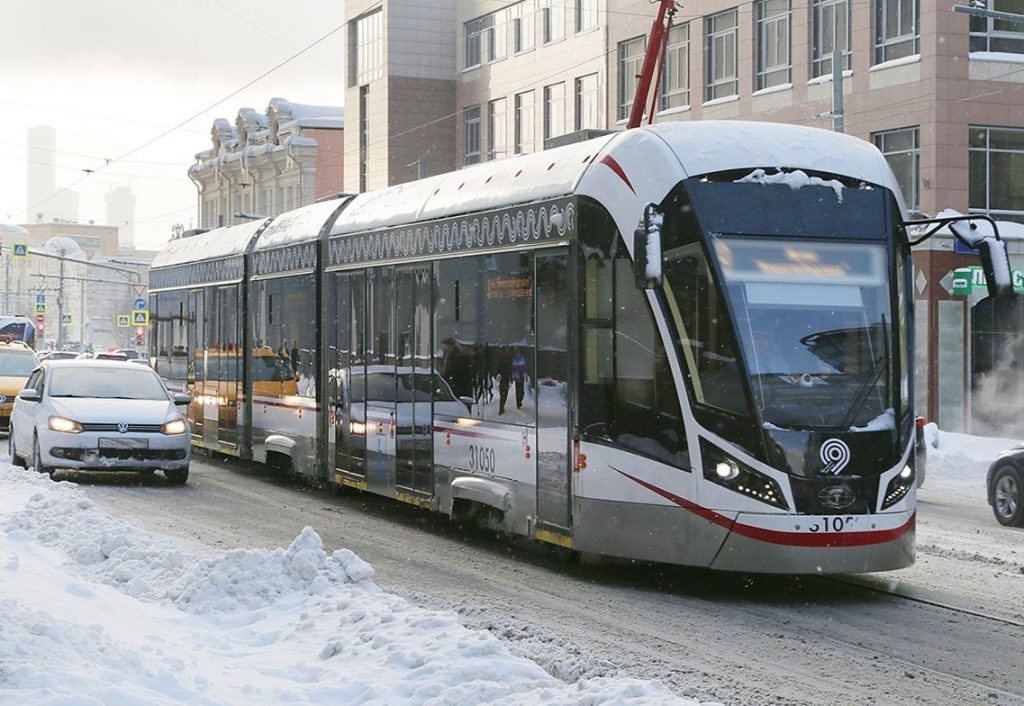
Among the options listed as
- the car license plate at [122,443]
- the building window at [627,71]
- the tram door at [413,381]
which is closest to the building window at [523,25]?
the building window at [627,71]

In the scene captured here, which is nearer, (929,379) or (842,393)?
(842,393)

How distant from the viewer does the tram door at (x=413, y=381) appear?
14000mm

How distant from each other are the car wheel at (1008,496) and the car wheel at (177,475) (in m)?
9.41

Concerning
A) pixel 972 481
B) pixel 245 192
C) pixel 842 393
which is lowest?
pixel 972 481

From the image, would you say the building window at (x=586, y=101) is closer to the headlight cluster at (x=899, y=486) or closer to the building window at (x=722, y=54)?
the building window at (x=722, y=54)

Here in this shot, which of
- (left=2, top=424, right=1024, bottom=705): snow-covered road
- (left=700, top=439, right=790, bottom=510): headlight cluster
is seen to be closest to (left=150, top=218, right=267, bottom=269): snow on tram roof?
(left=2, top=424, right=1024, bottom=705): snow-covered road

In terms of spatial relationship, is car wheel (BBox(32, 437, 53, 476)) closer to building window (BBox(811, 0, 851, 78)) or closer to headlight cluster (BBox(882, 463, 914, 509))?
headlight cluster (BBox(882, 463, 914, 509))

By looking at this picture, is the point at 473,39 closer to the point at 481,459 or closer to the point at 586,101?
the point at 586,101

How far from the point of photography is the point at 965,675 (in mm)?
8070

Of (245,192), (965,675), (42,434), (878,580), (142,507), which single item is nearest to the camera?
(965,675)

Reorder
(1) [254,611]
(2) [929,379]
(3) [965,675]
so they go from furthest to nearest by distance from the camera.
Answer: (2) [929,379], (1) [254,611], (3) [965,675]

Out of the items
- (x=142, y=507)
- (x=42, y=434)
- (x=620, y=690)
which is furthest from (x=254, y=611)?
(x=42, y=434)

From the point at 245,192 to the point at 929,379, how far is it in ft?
172

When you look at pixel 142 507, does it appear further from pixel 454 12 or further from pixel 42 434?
pixel 454 12
